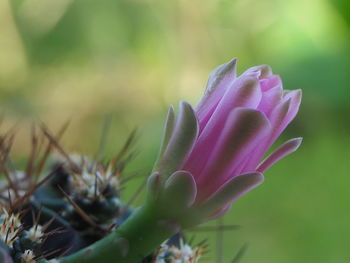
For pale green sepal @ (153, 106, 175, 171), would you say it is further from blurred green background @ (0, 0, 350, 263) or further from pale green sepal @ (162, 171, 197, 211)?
blurred green background @ (0, 0, 350, 263)

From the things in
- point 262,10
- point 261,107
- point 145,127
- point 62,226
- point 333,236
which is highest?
point 261,107

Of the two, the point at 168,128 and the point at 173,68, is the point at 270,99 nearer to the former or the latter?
the point at 168,128

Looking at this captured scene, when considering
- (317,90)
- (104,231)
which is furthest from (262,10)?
(104,231)

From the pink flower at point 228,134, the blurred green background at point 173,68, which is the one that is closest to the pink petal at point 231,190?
the pink flower at point 228,134

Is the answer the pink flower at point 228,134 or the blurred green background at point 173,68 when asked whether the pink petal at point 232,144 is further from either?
the blurred green background at point 173,68

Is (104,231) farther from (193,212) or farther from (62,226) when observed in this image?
(193,212)

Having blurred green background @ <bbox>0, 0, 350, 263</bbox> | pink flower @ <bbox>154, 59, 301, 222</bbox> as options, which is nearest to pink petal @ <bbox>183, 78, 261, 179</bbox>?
pink flower @ <bbox>154, 59, 301, 222</bbox>
